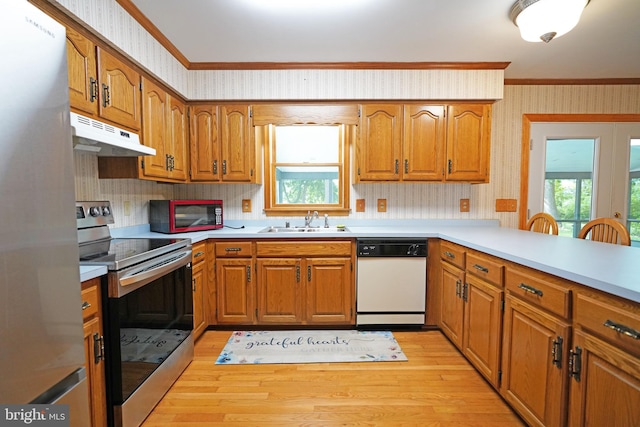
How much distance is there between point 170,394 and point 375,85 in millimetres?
2782

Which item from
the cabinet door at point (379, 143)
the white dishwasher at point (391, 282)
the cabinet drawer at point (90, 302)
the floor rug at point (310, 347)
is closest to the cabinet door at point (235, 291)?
the floor rug at point (310, 347)

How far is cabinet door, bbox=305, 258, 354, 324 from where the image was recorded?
2467 millimetres

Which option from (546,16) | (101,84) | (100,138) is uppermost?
(546,16)

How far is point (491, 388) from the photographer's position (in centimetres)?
177

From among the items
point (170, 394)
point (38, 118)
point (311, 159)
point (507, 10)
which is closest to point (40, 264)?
point (38, 118)

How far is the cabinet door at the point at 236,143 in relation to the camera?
8.76 feet

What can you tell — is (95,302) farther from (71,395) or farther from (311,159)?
(311,159)

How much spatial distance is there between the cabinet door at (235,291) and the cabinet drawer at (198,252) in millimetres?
179

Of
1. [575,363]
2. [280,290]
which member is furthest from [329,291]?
[575,363]

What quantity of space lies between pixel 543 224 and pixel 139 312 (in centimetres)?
302

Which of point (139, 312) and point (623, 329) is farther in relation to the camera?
point (139, 312)

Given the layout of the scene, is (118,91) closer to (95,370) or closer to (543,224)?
(95,370)

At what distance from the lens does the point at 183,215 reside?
247cm

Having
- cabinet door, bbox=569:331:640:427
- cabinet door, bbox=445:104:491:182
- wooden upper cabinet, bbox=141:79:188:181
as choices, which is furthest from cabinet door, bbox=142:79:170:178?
cabinet door, bbox=569:331:640:427
